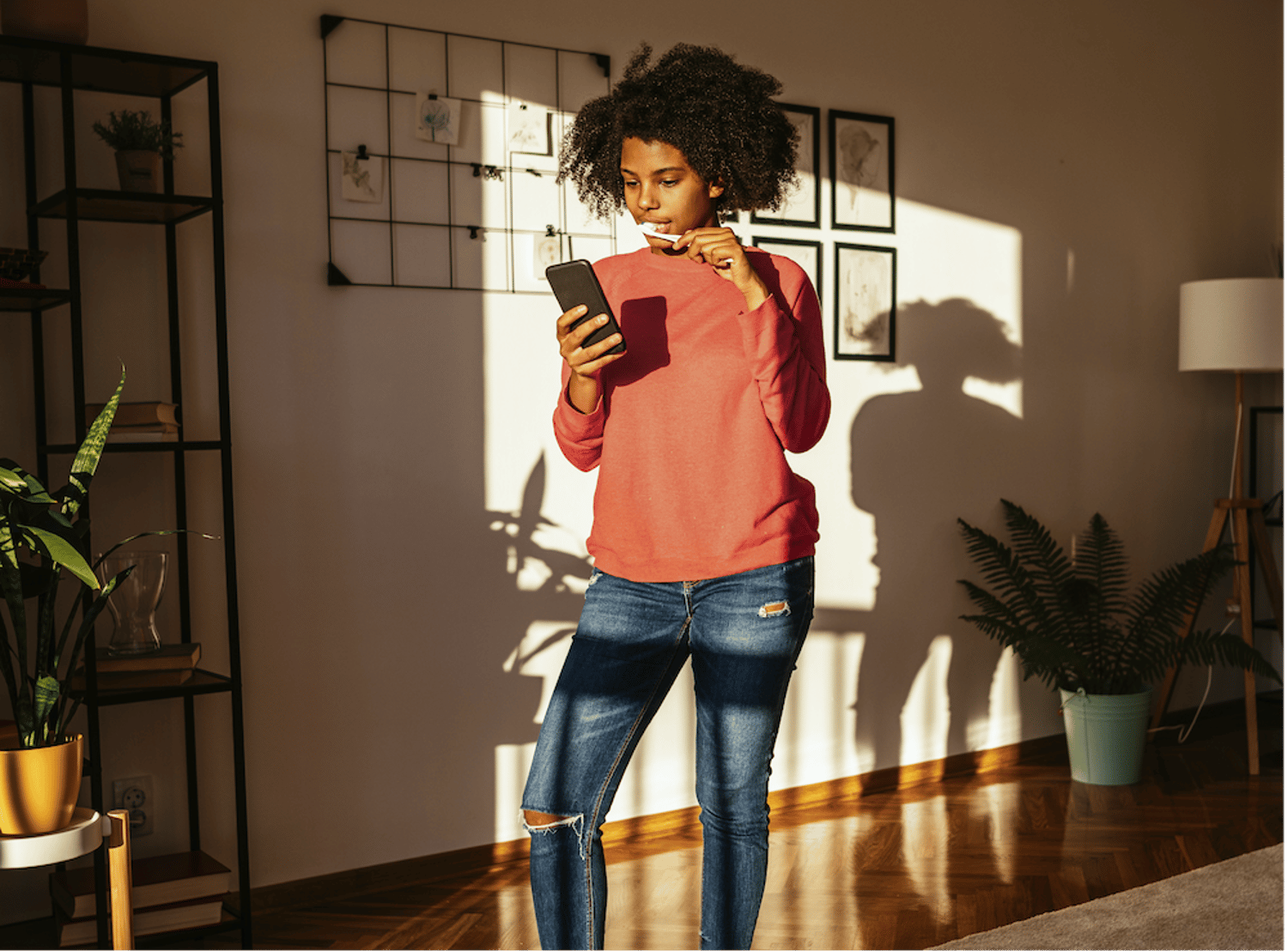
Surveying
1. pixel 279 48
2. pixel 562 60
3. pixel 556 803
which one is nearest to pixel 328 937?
pixel 556 803

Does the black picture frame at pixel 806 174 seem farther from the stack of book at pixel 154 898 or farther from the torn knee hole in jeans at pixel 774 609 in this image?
the stack of book at pixel 154 898

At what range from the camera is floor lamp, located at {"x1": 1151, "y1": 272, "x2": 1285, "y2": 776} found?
3789mm

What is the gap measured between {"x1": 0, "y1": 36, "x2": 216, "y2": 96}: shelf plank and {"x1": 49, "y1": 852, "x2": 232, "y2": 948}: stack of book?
1535 mm

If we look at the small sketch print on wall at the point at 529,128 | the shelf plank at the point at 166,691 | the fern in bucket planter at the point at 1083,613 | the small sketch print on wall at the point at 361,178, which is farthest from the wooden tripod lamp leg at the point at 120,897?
the fern in bucket planter at the point at 1083,613

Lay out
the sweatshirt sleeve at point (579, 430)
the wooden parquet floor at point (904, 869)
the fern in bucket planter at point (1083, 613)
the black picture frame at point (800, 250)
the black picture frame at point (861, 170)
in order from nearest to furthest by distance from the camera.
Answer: the sweatshirt sleeve at point (579, 430) < the wooden parquet floor at point (904, 869) < the black picture frame at point (800, 250) < the black picture frame at point (861, 170) < the fern in bucket planter at point (1083, 613)

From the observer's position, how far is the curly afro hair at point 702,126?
1.68 meters

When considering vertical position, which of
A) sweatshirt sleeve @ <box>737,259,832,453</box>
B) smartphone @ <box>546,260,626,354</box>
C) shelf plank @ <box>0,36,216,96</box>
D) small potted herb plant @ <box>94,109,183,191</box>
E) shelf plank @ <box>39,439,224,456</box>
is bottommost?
shelf plank @ <box>39,439,224,456</box>

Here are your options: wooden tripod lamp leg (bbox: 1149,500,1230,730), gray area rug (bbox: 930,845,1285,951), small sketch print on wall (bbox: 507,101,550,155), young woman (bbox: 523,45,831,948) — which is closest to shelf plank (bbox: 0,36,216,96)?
small sketch print on wall (bbox: 507,101,550,155)

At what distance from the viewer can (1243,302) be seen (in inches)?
150

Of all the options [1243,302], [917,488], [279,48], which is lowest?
[917,488]

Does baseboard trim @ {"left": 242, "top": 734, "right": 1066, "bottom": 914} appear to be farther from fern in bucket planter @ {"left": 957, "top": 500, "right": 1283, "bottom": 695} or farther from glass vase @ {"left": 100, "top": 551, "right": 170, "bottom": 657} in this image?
glass vase @ {"left": 100, "top": 551, "right": 170, "bottom": 657}

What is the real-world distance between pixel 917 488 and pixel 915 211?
81cm

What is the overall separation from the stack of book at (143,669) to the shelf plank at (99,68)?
3.61 feet

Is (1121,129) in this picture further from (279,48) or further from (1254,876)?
(279,48)
